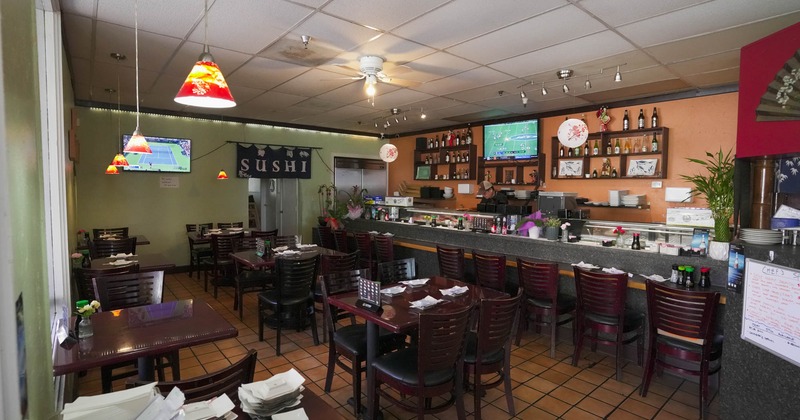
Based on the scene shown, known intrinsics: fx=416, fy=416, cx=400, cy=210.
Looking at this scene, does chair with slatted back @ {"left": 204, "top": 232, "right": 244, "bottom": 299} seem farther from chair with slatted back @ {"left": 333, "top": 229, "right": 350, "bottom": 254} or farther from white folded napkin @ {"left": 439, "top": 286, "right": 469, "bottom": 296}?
white folded napkin @ {"left": 439, "top": 286, "right": 469, "bottom": 296}

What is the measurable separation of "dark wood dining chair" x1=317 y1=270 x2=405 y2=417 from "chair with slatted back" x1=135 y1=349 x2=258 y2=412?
126 centimetres

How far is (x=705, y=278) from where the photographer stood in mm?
3438

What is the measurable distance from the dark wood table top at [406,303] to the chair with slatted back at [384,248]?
1891 mm

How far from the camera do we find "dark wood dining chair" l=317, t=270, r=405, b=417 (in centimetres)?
298

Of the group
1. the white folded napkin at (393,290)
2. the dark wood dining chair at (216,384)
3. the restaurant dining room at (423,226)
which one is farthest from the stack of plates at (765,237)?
the dark wood dining chair at (216,384)

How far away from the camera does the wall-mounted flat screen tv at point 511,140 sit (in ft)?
23.9

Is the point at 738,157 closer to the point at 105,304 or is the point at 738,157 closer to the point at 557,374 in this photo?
the point at 557,374

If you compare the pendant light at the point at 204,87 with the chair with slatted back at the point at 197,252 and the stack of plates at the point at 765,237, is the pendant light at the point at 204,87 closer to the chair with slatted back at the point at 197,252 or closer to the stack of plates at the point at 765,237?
the stack of plates at the point at 765,237

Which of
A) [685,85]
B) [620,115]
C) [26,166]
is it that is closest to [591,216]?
[620,115]

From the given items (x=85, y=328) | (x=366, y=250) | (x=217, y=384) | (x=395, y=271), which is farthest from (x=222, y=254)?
(x=217, y=384)

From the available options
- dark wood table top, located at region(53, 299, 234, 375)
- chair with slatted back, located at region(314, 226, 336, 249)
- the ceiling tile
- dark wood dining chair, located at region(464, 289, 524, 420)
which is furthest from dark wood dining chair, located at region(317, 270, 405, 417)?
chair with slatted back, located at region(314, 226, 336, 249)

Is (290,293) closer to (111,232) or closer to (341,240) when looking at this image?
(341,240)

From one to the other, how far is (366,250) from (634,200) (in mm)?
3918

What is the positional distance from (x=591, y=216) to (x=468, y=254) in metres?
2.68
